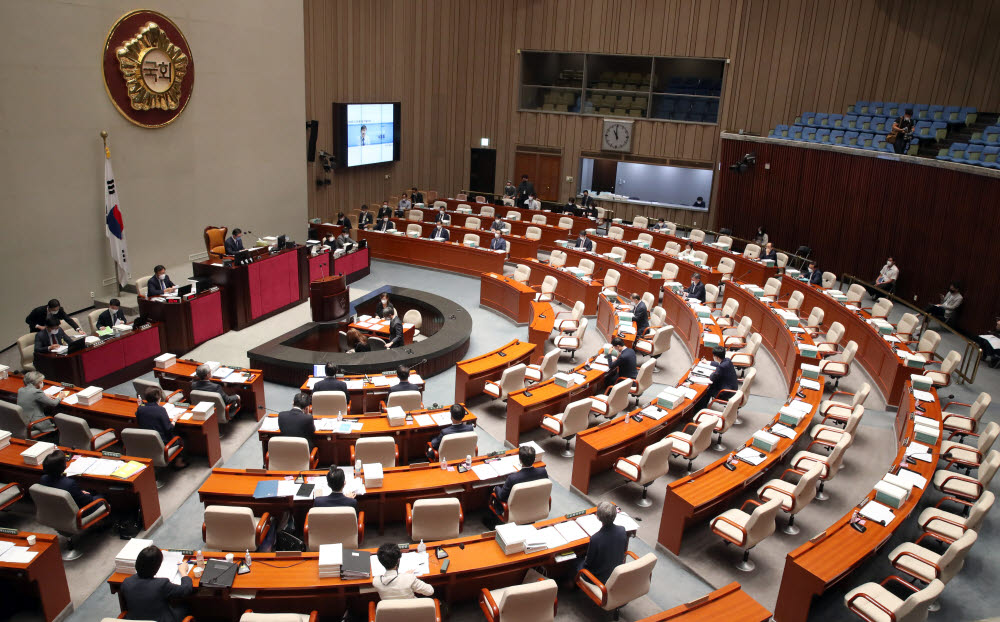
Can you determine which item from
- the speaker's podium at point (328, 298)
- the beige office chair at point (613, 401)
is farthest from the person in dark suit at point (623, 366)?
the speaker's podium at point (328, 298)

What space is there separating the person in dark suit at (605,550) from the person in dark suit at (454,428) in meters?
2.43

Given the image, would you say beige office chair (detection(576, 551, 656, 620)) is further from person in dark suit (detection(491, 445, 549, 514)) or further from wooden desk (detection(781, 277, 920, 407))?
wooden desk (detection(781, 277, 920, 407))

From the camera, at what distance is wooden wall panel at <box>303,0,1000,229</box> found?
2011cm

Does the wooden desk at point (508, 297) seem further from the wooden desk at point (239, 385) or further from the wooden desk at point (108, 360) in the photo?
the wooden desk at point (108, 360)

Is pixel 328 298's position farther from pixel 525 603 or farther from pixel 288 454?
pixel 525 603

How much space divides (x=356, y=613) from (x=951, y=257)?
14589 millimetres

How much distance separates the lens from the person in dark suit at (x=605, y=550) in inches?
235

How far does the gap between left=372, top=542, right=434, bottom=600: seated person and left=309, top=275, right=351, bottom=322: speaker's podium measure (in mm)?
8821

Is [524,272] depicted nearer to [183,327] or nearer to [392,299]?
[392,299]

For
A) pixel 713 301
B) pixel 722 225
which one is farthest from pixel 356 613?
pixel 722 225

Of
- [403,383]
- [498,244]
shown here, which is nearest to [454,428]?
[403,383]

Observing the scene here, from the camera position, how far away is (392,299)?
1521cm

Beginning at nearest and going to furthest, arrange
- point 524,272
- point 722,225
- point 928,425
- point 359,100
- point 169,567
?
point 169,567
point 928,425
point 524,272
point 359,100
point 722,225

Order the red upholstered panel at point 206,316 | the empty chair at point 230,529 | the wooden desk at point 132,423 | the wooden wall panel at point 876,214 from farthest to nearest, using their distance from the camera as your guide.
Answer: the wooden wall panel at point 876,214 < the red upholstered panel at point 206,316 < the wooden desk at point 132,423 < the empty chair at point 230,529
